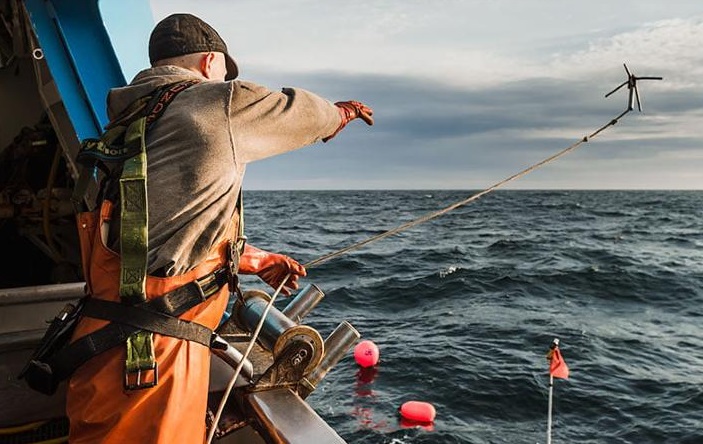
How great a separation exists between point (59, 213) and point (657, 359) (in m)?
10.7

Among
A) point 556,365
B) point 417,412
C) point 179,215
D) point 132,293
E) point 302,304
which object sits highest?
point 179,215

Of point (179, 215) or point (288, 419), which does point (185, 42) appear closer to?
point (179, 215)

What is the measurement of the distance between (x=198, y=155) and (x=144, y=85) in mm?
410

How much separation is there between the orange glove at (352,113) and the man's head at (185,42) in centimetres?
59

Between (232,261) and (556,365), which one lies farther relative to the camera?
(556,365)

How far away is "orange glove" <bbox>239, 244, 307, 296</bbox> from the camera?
3027 millimetres

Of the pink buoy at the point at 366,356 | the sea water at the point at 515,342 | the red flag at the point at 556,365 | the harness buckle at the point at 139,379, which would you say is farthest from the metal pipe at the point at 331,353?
the pink buoy at the point at 366,356

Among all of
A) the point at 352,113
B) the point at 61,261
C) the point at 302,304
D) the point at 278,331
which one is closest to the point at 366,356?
the point at 61,261

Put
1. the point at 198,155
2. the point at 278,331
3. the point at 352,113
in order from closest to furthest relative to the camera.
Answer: the point at 198,155 < the point at 352,113 < the point at 278,331

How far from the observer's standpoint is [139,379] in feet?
7.23

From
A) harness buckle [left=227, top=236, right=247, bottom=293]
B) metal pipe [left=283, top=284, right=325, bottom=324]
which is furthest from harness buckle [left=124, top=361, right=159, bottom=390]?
metal pipe [left=283, top=284, right=325, bottom=324]

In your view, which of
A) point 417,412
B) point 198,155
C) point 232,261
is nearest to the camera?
point 198,155

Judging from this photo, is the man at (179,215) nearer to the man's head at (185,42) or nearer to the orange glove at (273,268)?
the man's head at (185,42)

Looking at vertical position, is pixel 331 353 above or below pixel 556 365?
above
